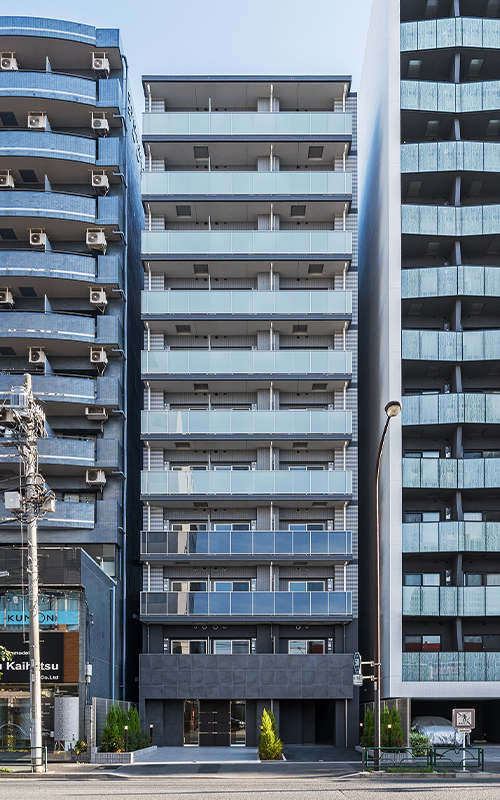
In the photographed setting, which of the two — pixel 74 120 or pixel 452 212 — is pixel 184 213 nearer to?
pixel 74 120

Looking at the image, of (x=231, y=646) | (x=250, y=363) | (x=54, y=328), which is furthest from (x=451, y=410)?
(x=54, y=328)

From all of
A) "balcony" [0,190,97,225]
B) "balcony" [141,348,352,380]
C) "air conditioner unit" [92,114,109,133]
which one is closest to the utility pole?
"balcony" [141,348,352,380]

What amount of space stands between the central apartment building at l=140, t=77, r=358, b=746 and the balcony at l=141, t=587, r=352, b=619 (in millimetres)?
66

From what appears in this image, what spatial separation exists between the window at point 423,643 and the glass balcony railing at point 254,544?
5.00 meters

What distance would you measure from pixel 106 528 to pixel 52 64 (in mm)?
24426

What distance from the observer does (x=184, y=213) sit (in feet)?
160

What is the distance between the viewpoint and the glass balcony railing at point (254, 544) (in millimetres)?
43688

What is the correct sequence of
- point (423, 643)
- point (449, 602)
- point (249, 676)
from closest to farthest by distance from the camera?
point (449, 602) → point (249, 676) → point (423, 643)

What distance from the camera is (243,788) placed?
84.3 ft

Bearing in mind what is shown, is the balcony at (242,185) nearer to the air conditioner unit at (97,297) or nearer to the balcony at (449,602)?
the air conditioner unit at (97,297)

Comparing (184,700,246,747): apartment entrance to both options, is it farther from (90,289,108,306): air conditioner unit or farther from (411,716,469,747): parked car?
(90,289,108,306): air conditioner unit

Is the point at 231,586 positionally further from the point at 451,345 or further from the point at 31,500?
the point at 31,500

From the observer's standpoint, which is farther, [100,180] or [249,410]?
[100,180]

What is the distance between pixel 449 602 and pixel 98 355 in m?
20.4
